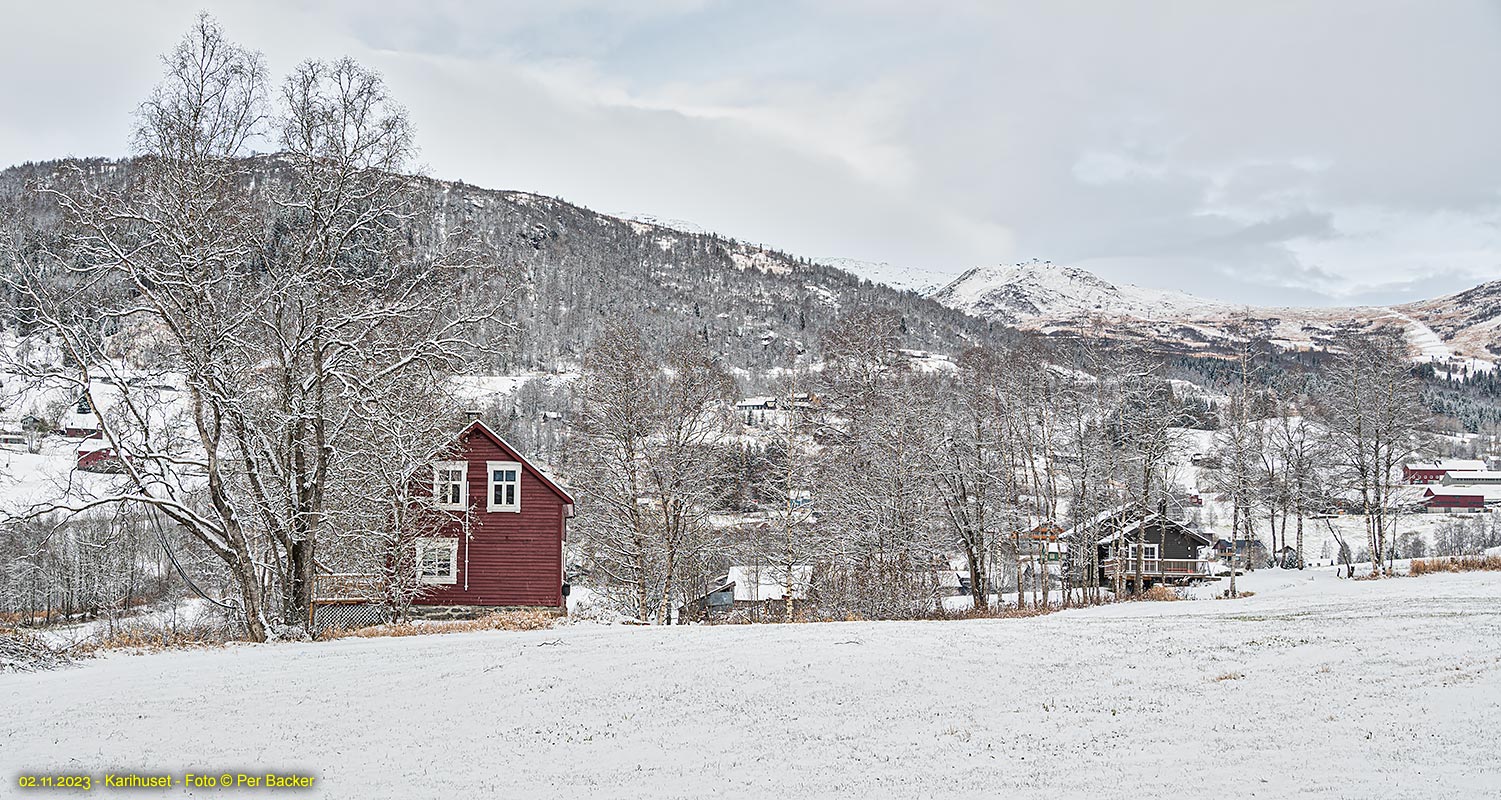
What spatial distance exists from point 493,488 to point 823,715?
86.7ft

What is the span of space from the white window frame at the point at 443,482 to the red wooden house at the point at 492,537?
39 millimetres

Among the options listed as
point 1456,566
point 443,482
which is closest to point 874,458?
point 443,482

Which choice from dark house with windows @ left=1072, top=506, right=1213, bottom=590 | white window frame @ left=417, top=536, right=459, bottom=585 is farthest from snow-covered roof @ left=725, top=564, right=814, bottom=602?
dark house with windows @ left=1072, top=506, right=1213, bottom=590

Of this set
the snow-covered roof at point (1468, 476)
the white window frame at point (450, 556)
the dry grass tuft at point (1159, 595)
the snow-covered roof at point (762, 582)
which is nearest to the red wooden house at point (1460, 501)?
the snow-covered roof at point (1468, 476)

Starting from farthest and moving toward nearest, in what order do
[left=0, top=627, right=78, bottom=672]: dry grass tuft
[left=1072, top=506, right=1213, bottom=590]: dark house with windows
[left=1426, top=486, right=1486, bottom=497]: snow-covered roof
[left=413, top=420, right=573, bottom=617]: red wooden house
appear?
[left=1426, top=486, right=1486, bottom=497]: snow-covered roof, [left=1072, top=506, right=1213, bottom=590]: dark house with windows, [left=413, top=420, right=573, bottom=617]: red wooden house, [left=0, top=627, right=78, bottom=672]: dry grass tuft

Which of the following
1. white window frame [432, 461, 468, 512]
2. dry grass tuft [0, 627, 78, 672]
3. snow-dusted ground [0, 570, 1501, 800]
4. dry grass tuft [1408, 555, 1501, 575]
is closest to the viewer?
snow-dusted ground [0, 570, 1501, 800]

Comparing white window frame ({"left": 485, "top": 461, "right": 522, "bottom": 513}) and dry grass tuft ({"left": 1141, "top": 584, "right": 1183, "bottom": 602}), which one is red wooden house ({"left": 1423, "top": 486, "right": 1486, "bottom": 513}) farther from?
white window frame ({"left": 485, "top": 461, "right": 522, "bottom": 513})

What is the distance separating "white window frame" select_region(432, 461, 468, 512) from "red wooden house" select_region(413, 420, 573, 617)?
4cm

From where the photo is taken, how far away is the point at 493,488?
121 feet

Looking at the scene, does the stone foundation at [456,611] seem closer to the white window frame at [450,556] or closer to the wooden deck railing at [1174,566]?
the white window frame at [450,556]

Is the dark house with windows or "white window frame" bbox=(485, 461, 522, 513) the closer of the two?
"white window frame" bbox=(485, 461, 522, 513)

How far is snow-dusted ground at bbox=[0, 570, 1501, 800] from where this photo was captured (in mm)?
10250

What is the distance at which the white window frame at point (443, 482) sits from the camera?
3562cm

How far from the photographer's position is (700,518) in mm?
38062
